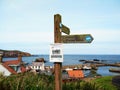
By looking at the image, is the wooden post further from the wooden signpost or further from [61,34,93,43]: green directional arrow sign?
[61,34,93,43]: green directional arrow sign

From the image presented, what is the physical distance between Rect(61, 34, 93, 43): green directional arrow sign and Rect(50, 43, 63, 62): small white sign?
0.29 meters

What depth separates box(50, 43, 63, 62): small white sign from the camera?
6074mm

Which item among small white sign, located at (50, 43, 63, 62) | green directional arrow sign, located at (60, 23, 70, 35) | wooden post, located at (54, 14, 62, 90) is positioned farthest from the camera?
green directional arrow sign, located at (60, 23, 70, 35)

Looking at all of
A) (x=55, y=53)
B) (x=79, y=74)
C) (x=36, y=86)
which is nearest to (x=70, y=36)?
(x=55, y=53)

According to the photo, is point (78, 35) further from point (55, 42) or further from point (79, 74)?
point (79, 74)

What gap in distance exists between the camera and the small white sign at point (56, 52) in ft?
19.9

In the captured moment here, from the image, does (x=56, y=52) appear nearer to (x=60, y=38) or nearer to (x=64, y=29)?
(x=60, y=38)

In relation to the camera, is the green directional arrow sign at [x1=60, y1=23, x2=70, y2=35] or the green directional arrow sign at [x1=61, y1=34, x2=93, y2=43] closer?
the green directional arrow sign at [x1=61, y1=34, x2=93, y2=43]

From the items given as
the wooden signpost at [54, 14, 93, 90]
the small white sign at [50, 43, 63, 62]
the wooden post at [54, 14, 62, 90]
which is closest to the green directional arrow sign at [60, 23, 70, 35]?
the wooden signpost at [54, 14, 93, 90]

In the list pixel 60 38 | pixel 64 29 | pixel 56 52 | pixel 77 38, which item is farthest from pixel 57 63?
pixel 64 29

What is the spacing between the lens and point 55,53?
20.1 ft

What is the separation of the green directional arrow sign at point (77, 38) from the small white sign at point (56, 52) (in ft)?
0.95

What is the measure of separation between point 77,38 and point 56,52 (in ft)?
2.14

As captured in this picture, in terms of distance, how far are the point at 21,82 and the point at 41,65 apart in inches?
2255
